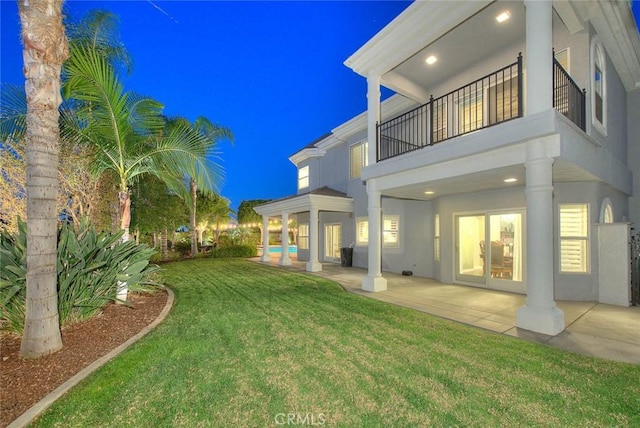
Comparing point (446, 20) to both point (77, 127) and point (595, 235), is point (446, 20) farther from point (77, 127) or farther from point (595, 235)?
point (77, 127)

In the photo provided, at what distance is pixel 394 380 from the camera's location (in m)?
3.20

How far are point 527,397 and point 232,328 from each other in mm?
4115

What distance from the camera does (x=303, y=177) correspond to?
17.9 metres

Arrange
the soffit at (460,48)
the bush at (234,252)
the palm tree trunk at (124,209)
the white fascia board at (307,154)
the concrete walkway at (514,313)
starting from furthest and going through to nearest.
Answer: the bush at (234,252)
the white fascia board at (307,154)
the soffit at (460,48)
the palm tree trunk at (124,209)
the concrete walkway at (514,313)

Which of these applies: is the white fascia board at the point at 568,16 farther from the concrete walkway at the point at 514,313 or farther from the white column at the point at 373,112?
the concrete walkway at the point at 514,313

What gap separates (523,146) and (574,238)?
371 cm

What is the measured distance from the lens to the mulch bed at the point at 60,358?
2805mm

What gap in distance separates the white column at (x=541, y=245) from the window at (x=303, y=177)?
13416mm

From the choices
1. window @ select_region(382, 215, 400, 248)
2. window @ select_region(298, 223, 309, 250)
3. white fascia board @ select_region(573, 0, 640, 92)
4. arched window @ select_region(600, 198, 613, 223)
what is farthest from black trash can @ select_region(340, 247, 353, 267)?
white fascia board @ select_region(573, 0, 640, 92)

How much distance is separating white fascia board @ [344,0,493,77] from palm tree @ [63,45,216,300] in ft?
15.9

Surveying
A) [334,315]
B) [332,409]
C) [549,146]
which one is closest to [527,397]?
[332,409]

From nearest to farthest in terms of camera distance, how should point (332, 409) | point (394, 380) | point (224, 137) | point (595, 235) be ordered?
point (332, 409), point (394, 380), point (595, 235), point (224, 137)

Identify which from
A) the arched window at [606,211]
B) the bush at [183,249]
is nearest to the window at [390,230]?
the arched window at [606,211]

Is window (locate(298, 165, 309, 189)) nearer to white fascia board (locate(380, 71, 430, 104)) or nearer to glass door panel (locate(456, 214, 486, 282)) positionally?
white fascia board (locate(380, 71, 430, 104))
